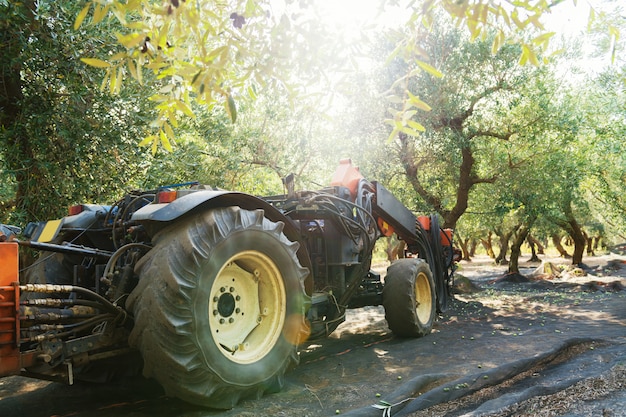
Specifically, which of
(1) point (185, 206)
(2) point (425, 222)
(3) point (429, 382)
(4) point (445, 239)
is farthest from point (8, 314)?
(4) point (445, 239)

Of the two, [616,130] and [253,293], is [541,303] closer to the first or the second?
[616,130]

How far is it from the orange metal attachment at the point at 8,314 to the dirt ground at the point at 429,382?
105cm

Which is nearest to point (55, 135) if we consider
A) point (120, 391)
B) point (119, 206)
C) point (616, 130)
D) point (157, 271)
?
point (119, 206)

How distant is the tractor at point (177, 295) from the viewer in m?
3.35

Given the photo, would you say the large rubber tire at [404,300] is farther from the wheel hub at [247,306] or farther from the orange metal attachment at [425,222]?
the wheel hub at [247,306]

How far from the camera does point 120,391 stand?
15.1 feet

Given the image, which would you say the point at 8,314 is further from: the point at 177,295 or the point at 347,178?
the point at 347,178

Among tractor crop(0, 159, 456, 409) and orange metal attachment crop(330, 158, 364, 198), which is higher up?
orange metal attachment crop(330, 158, 364, 198)

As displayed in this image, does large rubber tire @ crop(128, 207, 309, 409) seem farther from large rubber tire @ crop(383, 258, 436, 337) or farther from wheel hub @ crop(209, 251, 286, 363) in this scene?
large rubber tire @ crop(383, 258, 436, 337)

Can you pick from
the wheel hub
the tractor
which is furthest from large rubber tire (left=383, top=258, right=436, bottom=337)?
the wheel hub

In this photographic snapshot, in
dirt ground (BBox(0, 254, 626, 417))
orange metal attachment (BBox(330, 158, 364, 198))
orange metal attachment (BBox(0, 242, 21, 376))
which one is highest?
orange metal attachment (BBox(330, 158, 364, 198))

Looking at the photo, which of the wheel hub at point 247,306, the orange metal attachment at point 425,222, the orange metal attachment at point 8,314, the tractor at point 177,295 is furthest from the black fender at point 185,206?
the orange metal attachment at point 425,222

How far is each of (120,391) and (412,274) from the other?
12.1 feet

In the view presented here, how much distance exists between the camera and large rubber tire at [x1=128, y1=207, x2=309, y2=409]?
346 centimetres
